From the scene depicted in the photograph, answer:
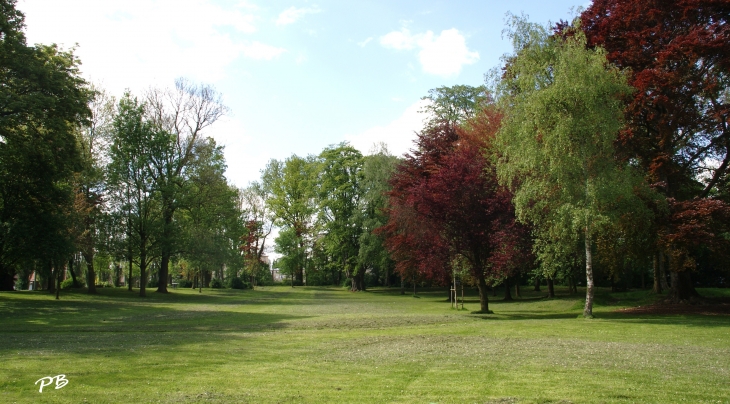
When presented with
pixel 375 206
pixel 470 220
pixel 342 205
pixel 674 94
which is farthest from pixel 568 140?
pixel 342 205

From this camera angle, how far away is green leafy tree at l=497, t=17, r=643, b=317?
23594mm

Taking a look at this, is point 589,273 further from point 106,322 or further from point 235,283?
point 235,283

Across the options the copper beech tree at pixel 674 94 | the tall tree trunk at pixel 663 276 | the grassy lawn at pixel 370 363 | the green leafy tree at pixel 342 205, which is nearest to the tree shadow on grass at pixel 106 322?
the grassy lawn at pixel 370 363

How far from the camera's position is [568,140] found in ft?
78.1

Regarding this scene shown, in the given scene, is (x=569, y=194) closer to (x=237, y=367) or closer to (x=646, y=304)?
(x=646, y=304)

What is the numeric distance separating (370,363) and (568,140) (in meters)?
16.7

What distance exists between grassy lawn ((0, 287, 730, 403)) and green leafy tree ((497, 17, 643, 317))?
5875 mm

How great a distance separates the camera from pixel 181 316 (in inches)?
1087

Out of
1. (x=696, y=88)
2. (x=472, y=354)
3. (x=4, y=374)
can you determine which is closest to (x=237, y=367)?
(x=4, y=374)

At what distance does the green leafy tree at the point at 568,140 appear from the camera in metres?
23.6

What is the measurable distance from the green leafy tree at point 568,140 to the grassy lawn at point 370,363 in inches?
231

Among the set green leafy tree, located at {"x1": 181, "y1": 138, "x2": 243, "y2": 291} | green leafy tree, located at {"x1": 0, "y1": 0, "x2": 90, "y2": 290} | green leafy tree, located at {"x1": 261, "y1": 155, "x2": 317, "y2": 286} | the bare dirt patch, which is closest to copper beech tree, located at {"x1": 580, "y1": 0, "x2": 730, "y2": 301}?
the bare dirt patch

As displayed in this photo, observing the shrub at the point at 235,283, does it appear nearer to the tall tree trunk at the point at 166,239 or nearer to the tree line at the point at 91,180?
the tree line at the point at 91,180

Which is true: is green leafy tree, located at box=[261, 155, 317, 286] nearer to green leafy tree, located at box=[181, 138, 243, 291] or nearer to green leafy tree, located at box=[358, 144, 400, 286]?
green leafy tree, located at box=[358, 144, 400, 286]
